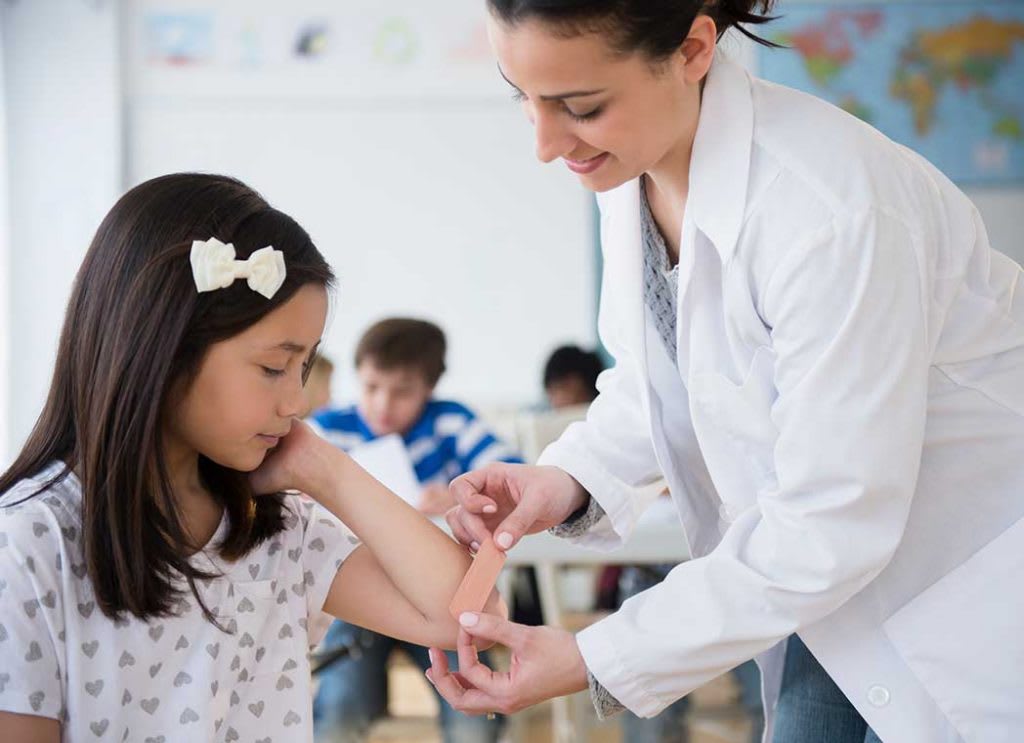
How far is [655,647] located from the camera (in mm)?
1129

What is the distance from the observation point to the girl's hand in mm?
1333

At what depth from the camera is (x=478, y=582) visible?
1.31 m

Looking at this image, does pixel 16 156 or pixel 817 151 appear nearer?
pixel 817 151

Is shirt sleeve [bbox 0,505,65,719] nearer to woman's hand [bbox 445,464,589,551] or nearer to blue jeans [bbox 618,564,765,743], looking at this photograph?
woman's hand [bbox 445,464,589,551]

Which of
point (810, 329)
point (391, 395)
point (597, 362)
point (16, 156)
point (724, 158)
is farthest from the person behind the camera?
point (16, 156)

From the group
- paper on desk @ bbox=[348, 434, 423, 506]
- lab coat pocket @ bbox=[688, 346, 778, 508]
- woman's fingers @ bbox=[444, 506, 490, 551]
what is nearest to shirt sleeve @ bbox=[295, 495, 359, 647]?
woman's fingers @ bbox=[444, 506, 490, 551]

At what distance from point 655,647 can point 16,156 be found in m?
4.59

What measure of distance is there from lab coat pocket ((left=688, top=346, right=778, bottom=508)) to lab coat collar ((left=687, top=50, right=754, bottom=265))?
113 mm

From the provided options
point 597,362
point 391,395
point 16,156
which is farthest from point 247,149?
point 391,395

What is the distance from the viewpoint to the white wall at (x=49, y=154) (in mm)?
5004

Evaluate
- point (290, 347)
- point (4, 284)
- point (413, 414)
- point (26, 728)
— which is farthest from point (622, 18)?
point (4, 284)

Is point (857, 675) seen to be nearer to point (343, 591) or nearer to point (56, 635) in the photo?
point (343, 591)

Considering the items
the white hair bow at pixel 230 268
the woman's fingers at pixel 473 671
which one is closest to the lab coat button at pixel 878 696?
the woman's fingers at pixel 473 671

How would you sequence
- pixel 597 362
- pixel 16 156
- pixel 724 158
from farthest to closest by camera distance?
pixel 16 156
pixel 597 362
pixel 724 158
